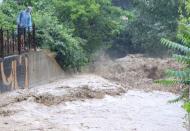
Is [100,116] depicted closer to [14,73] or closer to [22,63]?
[14,73]

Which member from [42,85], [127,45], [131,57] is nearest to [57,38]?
[42,85]

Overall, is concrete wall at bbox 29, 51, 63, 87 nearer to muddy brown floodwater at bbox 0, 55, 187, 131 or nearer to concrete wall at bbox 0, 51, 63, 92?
concrete wall at bbox 0, 51, 63, 92

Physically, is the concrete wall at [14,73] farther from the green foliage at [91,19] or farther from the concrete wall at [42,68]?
the green foliage at [91,19]

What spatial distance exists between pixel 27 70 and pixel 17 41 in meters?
1.08

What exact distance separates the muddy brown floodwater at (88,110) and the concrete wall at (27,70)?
366 millimetres

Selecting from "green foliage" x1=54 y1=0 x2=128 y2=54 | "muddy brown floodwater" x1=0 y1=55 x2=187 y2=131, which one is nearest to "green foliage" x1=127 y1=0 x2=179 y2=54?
"green foliage" x1=54 y1=0 x2=128 y2=54

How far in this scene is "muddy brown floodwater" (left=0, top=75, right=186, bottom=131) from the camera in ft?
41.0

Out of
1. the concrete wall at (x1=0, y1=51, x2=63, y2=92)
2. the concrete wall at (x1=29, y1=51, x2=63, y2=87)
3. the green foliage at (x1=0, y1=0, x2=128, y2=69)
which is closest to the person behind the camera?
the concrete wall at (x1=0, y1=51, x2=63, y2=92)

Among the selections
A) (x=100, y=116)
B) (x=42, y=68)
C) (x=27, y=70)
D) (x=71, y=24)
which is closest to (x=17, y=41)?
(x=27, y=70)

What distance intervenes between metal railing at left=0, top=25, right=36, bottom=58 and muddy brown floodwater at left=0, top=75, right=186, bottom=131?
4.56ft

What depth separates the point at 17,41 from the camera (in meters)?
17.0

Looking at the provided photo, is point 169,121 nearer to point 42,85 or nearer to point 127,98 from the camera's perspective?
point 127,98

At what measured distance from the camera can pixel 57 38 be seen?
20391mm

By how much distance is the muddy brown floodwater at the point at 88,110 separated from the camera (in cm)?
1249
